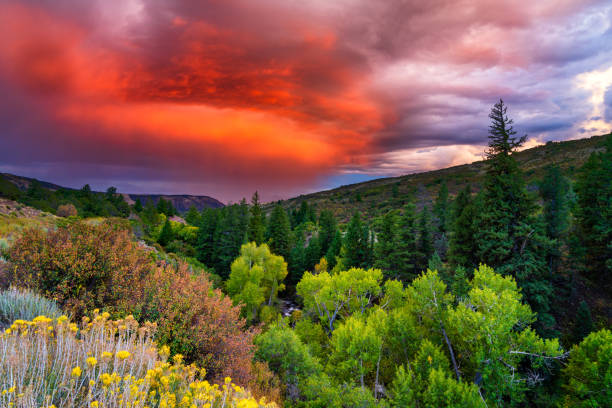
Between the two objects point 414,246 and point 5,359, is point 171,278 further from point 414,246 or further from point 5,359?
point 414,246

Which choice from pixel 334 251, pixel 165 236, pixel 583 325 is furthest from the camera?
pixel 165 236

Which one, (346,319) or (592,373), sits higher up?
(592,373)

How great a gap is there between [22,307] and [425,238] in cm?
3375

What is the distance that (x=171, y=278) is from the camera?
8242 millimetres

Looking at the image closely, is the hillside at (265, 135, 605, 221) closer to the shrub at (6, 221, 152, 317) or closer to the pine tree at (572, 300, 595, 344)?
the pine tree at (572, 300, 595, 344)

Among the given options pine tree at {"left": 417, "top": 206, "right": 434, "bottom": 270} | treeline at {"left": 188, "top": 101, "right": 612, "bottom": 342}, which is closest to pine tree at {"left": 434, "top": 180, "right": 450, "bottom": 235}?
treeline at {"left": 188, "top": 101, "right": 612, "bottom": 342}

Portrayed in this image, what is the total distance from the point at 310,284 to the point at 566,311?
73.7 ft

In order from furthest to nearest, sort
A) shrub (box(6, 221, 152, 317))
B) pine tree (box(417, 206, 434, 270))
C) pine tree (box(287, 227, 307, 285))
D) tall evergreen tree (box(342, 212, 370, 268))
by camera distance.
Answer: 1. pine tree (box(287, 227, 307, 285))
2. tall evergreen tree (box(342, 212, 370, 268))
3. pine tree (box(417, 206, 434, 270))
4. shrub (box(6, 221, 152, 317))

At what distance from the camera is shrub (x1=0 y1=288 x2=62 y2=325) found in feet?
17.8

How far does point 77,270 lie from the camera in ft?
22.5

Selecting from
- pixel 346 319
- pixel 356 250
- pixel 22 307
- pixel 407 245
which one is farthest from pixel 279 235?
pixel 22 307

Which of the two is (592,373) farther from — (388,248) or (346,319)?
(388,248)

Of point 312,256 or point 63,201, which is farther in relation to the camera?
point 63,201

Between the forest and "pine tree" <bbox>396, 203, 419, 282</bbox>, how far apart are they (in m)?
0.19
